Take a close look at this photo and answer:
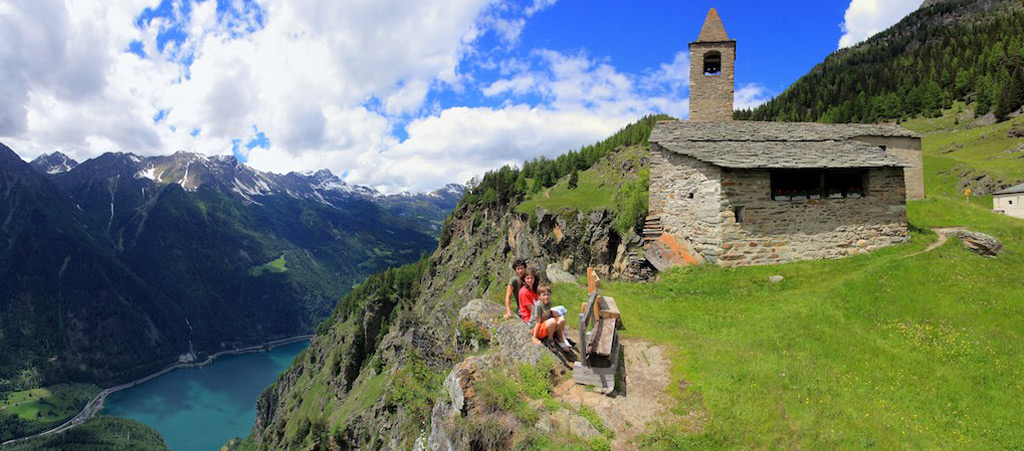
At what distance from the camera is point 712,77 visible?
29500 millimetres

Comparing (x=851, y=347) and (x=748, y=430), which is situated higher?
(x=851, y=347)

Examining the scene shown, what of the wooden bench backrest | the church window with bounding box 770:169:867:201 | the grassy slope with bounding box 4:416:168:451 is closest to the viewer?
the wooden bench backrest

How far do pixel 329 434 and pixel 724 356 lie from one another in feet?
304

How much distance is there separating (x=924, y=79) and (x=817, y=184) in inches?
5396

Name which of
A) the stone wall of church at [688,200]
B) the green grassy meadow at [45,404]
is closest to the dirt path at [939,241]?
the stone wall of church at [688,200]

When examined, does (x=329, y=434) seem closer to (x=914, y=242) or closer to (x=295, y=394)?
(x=295, y=394)

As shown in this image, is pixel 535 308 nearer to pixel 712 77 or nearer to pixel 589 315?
pixel 589 315

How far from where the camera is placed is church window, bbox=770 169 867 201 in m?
19.5

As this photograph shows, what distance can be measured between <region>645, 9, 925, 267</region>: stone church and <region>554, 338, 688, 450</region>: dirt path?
29.0 feet

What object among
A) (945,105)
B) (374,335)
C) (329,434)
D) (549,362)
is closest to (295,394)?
(374,335)

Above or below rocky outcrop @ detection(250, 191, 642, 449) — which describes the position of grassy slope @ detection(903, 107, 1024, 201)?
above

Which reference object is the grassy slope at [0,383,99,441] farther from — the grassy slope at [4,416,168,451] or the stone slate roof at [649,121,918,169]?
the stone slate roof at [649,121,918,169]

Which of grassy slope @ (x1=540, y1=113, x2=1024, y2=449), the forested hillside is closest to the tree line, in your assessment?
the forested hillside

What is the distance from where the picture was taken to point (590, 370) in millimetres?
10664
